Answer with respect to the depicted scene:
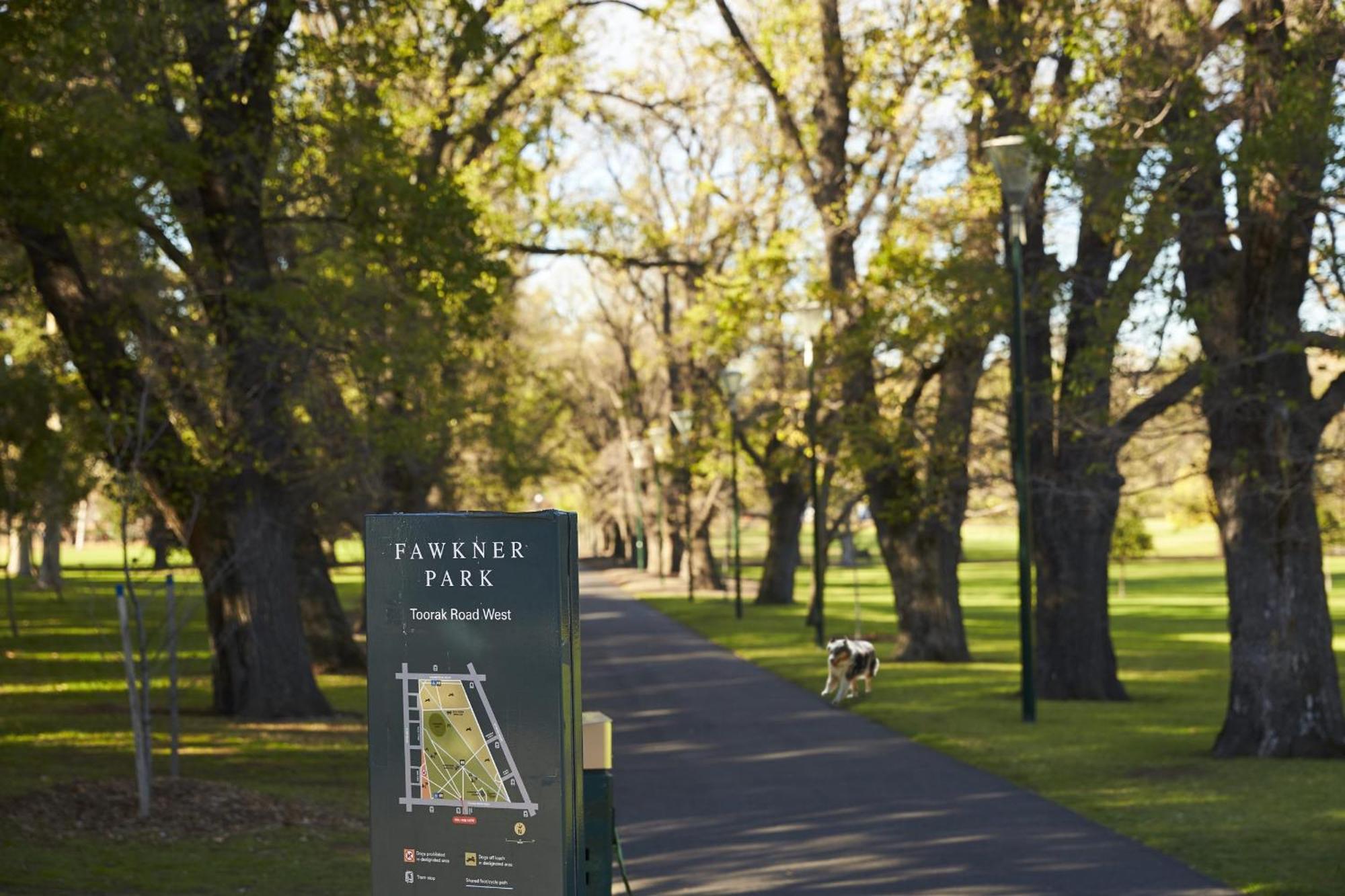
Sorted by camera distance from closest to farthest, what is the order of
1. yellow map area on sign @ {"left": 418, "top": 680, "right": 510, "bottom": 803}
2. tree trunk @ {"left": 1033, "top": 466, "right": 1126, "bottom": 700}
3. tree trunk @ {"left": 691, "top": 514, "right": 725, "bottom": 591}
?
1. yellow map area on sign @ {"left": 418, "top": 680, "right": 510, "bottom": 803}
2. tree trunk @ {"left": 1033, "top": 466, "right": 1126, "bottom": 700}
3. tree trunk @ {"left": 691, "top": 514, "right": 725, "bottom": 591}

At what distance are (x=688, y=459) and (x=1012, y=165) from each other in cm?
2668

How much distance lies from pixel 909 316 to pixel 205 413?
9601 millimetres

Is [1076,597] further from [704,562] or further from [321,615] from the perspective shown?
[704,562]

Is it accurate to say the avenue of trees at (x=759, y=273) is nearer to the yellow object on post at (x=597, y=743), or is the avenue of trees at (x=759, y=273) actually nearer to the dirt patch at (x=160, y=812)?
the dirt patch at (x=160, y=812)

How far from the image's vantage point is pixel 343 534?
4041 cm

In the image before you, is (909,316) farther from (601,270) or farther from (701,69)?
(601,270)

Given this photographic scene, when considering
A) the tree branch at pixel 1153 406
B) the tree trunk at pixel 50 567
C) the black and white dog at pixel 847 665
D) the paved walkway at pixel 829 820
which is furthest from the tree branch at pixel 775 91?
the tree trunk at pixel 50 567

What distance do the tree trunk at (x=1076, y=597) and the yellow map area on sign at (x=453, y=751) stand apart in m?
18.3

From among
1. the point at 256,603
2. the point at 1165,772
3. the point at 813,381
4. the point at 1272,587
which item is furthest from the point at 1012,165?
the point at 813,381

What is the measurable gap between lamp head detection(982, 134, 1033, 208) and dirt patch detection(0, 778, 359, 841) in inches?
390

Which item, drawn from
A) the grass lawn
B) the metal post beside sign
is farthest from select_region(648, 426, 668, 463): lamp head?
the metal post beside sign

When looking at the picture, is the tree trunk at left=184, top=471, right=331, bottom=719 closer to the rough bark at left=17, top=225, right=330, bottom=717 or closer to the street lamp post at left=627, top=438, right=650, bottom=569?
the rough bark at left=17, top=225, right=330, bottom=717

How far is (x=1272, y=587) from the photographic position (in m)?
16.2

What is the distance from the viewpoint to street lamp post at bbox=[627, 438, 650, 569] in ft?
212
